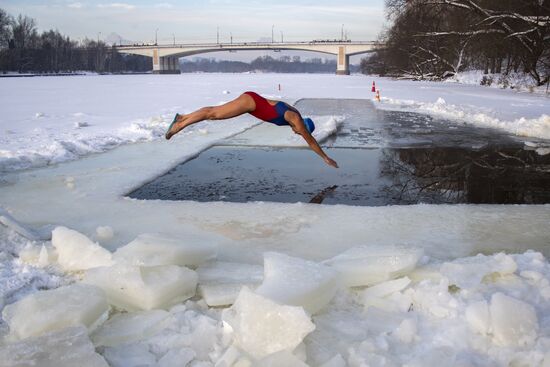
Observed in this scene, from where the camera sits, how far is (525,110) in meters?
16.8

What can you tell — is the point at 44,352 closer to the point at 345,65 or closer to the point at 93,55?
the point at 345,65

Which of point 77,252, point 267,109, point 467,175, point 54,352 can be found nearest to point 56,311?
point 54,352

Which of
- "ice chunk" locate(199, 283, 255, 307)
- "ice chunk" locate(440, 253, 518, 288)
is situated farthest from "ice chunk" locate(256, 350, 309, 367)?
"ice chunk" locate(440, 253, 518, 288)

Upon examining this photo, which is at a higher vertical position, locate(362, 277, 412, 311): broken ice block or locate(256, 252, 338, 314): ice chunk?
locate(256, 252, 338, 314): ice chunk

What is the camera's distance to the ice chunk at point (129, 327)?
101 inches

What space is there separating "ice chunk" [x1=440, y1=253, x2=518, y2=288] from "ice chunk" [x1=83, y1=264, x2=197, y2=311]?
5.48 feet

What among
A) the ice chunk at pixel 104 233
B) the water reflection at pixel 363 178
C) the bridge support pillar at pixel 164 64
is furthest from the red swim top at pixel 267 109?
the bridge support pillar at pixel 164 64

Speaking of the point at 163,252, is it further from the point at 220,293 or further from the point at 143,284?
the point at 220,293

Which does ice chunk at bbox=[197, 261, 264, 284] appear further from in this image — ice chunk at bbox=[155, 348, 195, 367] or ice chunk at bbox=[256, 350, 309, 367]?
ice chunk at bbox=[256, 350, 309, 367]

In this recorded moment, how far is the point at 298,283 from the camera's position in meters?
2.75

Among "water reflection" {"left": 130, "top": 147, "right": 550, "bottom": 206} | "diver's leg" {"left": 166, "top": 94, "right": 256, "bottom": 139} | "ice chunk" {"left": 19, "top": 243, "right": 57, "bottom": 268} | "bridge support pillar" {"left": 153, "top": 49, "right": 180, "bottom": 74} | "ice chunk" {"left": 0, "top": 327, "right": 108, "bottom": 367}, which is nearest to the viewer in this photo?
"ice chunk" {"left": 0, "top": 327, "right": 108, "bottom": 367}

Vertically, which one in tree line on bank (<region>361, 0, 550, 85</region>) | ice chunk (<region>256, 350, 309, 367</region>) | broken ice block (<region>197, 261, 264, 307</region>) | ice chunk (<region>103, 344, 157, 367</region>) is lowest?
ice chunk (<region>103, 344, 157, 367</region>)

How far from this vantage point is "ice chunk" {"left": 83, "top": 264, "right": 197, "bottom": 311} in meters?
2.81

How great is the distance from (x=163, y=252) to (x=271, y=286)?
2.94ft
